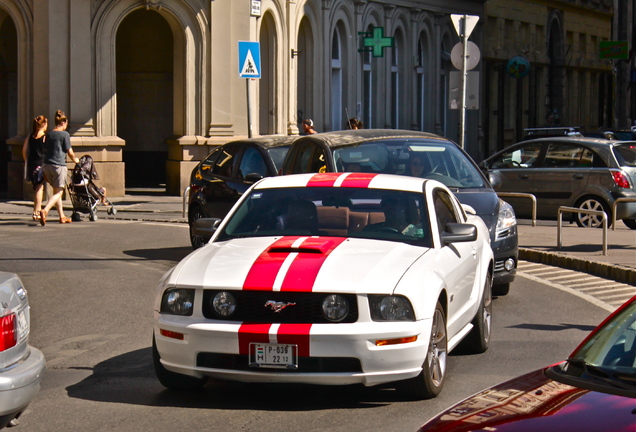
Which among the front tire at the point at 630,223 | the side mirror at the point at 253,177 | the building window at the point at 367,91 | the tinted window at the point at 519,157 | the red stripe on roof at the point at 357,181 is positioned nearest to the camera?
the red stripe on roof at the point at 357,181

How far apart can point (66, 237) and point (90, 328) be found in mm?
7806

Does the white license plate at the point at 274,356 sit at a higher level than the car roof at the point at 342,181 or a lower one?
lower

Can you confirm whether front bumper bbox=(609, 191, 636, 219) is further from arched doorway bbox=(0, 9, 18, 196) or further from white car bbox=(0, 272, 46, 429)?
arched doorway bbox=(0, 9, 18, 196)

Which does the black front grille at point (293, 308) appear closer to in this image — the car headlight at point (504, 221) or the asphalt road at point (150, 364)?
the asphalt road at point (150, 364)

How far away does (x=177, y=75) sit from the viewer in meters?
26.8

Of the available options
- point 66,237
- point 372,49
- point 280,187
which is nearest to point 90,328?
point 280,187

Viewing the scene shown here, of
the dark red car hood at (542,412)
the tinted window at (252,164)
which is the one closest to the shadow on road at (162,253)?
the tinted window at (252,164)

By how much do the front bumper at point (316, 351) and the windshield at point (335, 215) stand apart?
1.18 meters

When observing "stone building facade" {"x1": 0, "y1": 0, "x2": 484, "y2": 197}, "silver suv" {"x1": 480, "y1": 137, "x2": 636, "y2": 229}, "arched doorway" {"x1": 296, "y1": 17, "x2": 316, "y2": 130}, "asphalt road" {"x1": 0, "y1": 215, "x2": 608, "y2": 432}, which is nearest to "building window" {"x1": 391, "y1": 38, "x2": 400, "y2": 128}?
"stone building facade" {"x1": 0, "y1": 0, "x2": 484, "y2": 197}

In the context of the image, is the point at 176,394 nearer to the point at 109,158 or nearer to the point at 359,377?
the point at 359,377

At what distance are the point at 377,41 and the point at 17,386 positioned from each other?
30237 mm

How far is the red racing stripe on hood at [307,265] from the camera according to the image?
22.7 ft

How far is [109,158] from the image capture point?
25.3 m

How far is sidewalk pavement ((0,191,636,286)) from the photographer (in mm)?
14508
